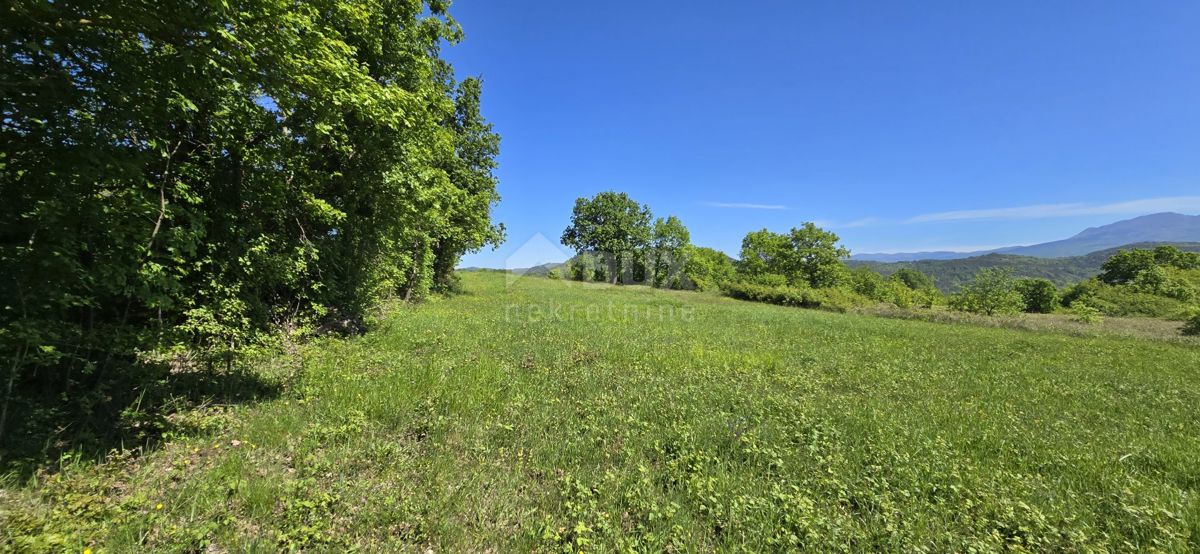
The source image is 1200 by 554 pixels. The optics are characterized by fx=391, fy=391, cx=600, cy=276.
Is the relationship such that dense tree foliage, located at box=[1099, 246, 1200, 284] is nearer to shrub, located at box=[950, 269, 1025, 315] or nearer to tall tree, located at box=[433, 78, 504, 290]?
shrub, located at box=[950, 269, 1025, 315]

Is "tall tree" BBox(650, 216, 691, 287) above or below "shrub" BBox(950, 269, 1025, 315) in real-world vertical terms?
above

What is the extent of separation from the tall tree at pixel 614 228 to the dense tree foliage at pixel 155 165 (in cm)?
5470

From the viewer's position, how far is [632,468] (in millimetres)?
4824

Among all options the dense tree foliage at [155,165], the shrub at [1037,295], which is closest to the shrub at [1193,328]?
the shrub at [1037,295]

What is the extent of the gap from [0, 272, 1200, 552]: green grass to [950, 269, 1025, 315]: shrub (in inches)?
1207

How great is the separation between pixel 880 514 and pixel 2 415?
29.3 feet

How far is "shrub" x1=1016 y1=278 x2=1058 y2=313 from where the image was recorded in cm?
4266

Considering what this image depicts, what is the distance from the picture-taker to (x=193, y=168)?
5438 mm

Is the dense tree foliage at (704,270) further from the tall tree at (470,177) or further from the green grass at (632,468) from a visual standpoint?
the green grass at (632,468)

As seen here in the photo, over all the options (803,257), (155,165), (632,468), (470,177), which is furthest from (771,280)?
(155,165)

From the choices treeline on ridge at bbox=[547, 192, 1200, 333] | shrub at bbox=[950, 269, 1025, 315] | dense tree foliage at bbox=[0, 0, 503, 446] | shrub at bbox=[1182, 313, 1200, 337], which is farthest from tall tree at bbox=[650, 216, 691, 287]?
dense tree foliage at bbox=[0, 0, 503, 446]

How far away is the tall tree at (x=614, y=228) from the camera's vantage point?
6244cm

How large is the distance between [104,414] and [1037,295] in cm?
6923

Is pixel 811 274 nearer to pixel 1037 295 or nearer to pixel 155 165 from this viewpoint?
pixel 1037 295
